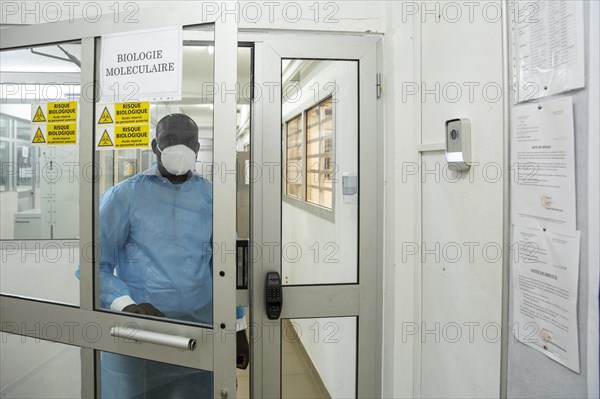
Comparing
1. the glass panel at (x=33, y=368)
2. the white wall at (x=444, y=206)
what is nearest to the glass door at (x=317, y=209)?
the white wall at (x=444, y=206)

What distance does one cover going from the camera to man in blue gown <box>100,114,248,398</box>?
4.99 ft

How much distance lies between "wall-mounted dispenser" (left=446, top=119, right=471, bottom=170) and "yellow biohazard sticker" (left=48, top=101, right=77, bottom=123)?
1426mm

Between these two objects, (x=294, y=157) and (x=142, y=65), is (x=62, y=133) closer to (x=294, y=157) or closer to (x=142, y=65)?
(x=142, y=65)

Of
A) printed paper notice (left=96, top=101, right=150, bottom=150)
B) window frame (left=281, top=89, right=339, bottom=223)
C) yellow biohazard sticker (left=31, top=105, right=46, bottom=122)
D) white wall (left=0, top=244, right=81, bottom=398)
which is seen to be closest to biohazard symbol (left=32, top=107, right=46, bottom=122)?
yellow biohazard sticker (left=31, top=105, right=46, bottom=122)

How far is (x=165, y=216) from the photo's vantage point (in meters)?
1.57

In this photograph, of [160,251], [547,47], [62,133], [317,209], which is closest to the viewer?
[547,47]

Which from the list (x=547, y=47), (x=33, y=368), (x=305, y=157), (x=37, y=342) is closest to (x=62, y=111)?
(x=305, y=157)

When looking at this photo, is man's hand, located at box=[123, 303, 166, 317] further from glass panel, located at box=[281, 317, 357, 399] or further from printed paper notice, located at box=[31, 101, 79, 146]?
printed paper notice, located at box=[31, 101, 79, 146]

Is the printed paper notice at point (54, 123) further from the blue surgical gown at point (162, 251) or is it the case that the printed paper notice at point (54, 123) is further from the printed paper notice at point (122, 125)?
the blue surgical gown at point (162, 251)

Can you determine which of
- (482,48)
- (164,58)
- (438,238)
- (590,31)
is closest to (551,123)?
(590,31)

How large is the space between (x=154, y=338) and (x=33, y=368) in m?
1.19

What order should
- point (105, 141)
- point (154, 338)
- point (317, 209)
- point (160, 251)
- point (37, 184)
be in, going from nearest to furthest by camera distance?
point (154, 338) < point (105, 141) < point (160, 251) < point (37, 184) < point (317, 209)

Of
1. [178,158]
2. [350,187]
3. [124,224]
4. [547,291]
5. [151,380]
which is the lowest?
[151,380]

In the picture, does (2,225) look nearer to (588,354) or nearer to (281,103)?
(281,103)
